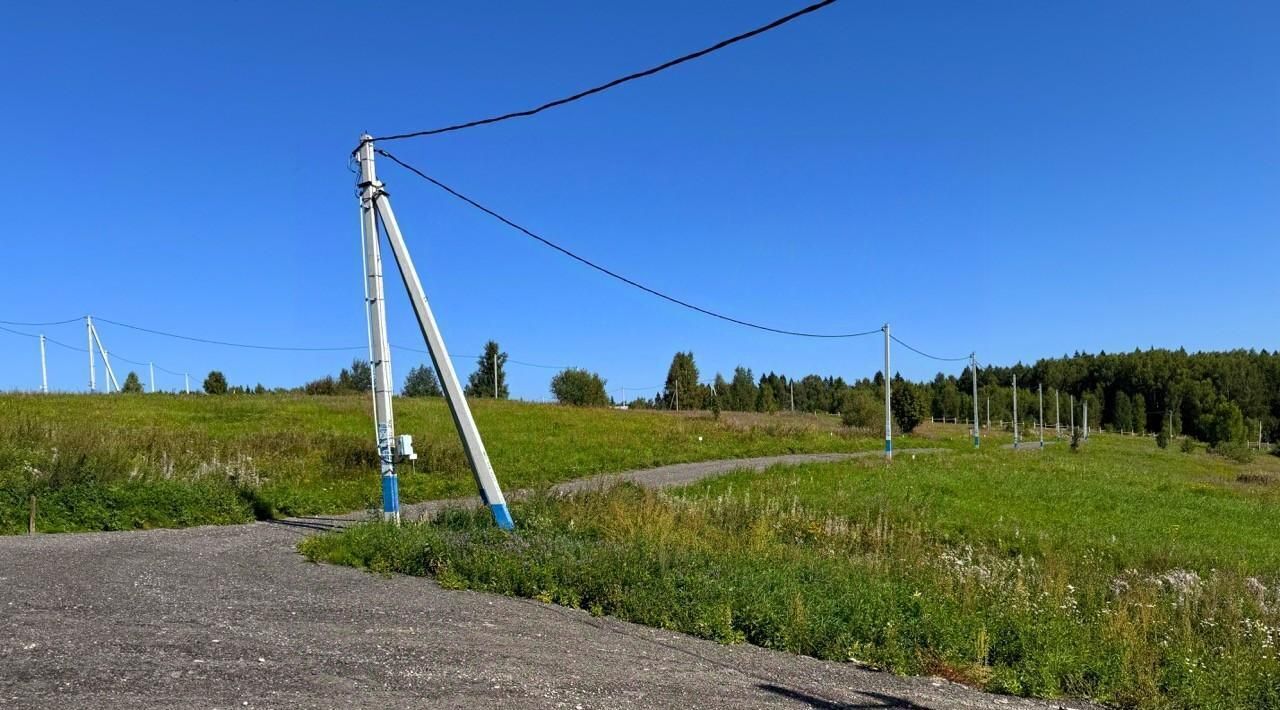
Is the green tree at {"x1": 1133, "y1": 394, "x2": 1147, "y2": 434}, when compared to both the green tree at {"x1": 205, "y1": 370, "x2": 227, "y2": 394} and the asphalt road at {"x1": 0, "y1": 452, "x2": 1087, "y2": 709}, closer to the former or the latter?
the green tree at {"x1": 205, "y1": 370, "x2": 227, "y2": 394}

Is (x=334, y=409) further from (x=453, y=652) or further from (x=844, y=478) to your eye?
(x=453, y=652)

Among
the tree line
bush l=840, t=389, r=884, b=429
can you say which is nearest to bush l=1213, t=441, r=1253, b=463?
the tree line

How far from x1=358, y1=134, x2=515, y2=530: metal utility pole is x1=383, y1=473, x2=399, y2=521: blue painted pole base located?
0.03 meters

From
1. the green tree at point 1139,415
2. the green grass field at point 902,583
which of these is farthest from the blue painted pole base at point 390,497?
the green tree at point 1139,415

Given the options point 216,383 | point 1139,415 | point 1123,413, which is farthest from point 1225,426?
point 216,383

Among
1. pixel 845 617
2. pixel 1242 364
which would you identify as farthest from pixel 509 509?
pixel 1242 364

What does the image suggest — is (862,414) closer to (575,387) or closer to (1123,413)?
(575,387)

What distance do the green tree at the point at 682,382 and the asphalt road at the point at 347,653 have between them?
8422 centimetres

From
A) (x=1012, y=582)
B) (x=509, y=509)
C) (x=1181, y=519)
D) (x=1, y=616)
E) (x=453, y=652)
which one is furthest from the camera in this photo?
(x=1181, y=519)

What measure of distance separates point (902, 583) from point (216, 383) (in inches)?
2476

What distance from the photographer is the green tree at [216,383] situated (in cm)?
6110

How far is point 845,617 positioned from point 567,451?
2297 centimetres

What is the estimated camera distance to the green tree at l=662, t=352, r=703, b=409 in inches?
3679

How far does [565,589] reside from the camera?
8.65 metres
